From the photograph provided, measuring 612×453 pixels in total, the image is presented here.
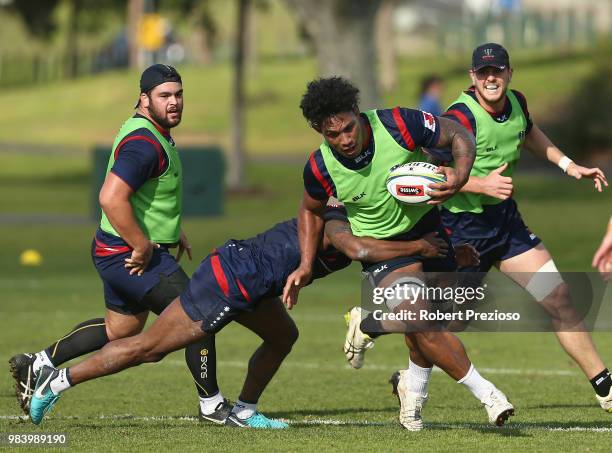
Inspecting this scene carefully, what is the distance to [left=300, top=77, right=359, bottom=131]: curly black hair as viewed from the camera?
7.98 m

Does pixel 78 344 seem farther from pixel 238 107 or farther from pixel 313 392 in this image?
pixel 238 107

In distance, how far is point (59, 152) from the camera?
172 ft

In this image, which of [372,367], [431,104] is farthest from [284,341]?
[431,104]

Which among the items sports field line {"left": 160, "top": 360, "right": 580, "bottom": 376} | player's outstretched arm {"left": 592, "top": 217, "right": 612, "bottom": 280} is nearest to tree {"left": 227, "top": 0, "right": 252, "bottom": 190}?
sports field line {"left": 160, "top": 360, "right": 580, "bottom": 376}

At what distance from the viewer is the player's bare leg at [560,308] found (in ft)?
31.8

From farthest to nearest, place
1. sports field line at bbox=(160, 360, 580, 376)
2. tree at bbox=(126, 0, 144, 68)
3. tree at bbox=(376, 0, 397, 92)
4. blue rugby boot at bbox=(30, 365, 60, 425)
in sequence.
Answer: tree at bbox=(126, 0, 144, 68), tree at bbox=(376, 0, 397, 92), sports field line at bbox=(160, 360, 580, 376), blue rugby boot at bbox=(30, 365, 60, 425)

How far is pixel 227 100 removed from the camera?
64875mm

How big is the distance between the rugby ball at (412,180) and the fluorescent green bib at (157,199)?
5.18 feet

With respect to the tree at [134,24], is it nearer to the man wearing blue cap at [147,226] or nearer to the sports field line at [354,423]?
the sports field line at [354,423]

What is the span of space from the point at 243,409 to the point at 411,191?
2072mm

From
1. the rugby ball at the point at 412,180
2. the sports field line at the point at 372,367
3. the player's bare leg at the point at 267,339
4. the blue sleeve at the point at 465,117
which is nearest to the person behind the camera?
the rugby ball at the point at 412,180

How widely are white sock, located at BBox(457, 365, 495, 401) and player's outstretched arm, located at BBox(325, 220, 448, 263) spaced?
77 cm

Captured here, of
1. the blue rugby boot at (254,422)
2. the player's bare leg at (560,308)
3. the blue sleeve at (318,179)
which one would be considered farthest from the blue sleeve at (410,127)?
the blue rugby boot at (254,422)

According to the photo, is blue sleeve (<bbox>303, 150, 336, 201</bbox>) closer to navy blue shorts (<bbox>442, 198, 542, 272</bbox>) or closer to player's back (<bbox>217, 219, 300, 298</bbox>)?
player's back (<bbox>217, 219, 300, 298</bbox>)
